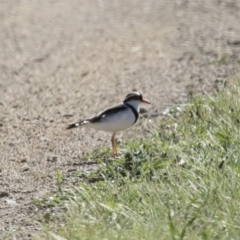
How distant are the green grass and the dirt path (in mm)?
539

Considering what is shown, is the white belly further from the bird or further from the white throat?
the white throat

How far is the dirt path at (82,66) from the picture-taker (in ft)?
27.9

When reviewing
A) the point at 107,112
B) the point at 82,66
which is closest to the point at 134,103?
the point at 107,112

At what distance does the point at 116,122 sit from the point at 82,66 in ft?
9.62

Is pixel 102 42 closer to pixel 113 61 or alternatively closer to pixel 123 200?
pixel 113 61

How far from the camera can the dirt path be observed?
8500 millimetres

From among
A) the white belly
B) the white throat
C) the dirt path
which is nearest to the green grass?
the white belly

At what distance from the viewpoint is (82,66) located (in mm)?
11266

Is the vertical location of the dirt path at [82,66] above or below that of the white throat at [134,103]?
below

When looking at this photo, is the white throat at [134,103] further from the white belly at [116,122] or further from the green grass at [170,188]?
the green grass at [170,188]

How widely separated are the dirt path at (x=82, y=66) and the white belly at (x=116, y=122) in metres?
0.30

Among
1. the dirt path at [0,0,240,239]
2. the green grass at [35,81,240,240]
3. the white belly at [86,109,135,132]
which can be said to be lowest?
the dirt path at [0,0,240,239]

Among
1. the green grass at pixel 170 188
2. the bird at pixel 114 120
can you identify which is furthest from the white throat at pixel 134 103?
the green grass at pixel 170 188

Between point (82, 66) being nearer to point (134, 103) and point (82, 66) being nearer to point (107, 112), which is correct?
point (134, 103)
